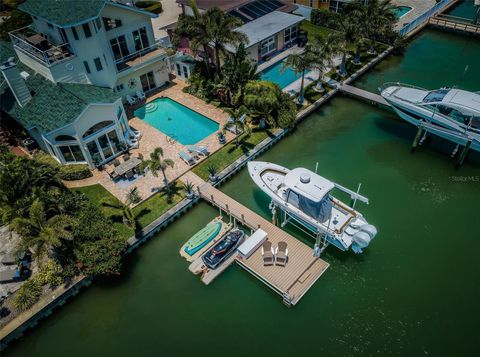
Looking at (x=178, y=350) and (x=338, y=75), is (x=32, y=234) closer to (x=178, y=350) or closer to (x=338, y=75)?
(x=178, y=350)

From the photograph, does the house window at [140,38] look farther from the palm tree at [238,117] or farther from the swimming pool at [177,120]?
the palm tree at [238,117]

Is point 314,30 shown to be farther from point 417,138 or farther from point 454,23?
point 417,138

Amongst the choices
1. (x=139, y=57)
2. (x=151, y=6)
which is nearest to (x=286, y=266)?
(x=139, y=57)

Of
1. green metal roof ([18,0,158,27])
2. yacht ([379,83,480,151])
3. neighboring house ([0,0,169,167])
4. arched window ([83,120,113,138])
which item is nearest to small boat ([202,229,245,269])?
neighboring house ([0,0,169,167])

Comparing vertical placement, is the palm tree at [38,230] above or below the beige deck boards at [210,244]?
above

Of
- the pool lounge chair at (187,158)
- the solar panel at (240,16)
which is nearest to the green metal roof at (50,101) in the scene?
the pool lounge chair at (187,158)

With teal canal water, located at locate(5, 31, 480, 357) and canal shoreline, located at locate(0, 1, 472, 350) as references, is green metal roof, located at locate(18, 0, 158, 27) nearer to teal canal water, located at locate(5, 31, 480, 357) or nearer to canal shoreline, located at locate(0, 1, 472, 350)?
canal shoreline, located at locate(0, 1, 472, 350)
